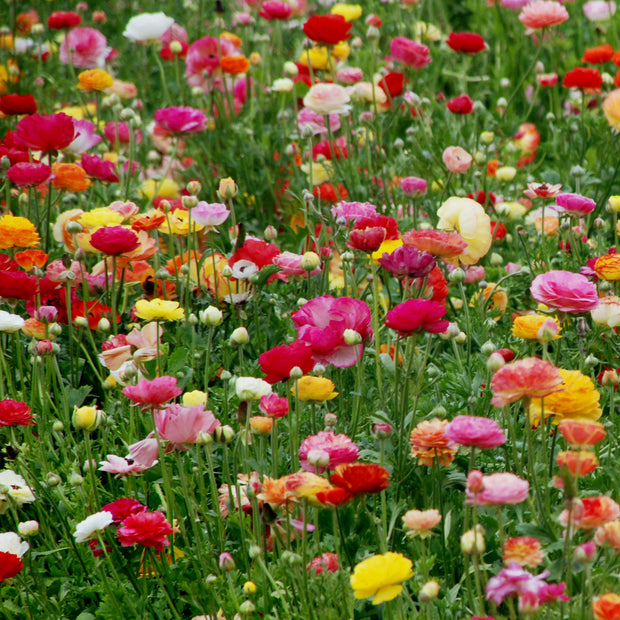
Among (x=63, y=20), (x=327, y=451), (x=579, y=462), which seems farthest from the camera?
(x=63, y=20)

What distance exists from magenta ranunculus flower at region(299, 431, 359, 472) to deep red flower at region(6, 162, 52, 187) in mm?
1191

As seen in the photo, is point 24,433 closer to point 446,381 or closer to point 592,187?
point 446,381

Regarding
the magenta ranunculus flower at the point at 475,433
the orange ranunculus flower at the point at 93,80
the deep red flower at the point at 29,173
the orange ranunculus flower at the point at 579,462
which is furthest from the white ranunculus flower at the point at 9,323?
the orange ranunculus flower at the point at 93,80

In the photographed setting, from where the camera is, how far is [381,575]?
112 centimetres

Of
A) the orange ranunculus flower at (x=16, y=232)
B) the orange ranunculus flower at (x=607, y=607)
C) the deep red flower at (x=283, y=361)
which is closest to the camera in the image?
the orange ranunculus flower at (x=607, y=607)

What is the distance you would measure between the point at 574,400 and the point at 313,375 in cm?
62

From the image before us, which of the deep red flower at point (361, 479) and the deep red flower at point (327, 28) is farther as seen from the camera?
the deep red flower at point (327, 28)

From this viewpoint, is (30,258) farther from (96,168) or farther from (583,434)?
(583,434)

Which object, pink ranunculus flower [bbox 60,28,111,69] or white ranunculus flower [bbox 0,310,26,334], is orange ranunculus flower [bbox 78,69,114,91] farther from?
white ranunculus flower [bbox 0,310,26,334]

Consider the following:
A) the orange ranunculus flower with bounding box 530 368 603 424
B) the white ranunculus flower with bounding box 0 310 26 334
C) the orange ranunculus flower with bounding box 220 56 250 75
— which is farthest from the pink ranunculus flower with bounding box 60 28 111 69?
the orange ranunculus flower with bounding box 530 368 603 424

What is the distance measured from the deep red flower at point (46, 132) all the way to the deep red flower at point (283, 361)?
113cm

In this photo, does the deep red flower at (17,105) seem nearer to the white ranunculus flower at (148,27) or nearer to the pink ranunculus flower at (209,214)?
the white ranunculus flower at (148,27)

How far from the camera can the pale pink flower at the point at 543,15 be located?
9.81ft

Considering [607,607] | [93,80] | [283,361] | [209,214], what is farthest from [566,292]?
[93,80]
